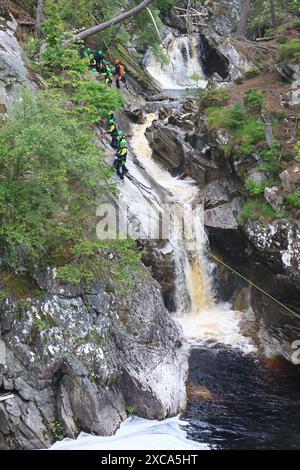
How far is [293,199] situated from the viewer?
51.9ft

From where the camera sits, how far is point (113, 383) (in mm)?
12055

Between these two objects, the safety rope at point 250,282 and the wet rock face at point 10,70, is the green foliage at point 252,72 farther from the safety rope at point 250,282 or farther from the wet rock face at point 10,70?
the wet rock face at point 10,70

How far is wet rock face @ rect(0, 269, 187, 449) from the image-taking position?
35.5 ft

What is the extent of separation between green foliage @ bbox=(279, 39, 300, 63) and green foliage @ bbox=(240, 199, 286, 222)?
24.8 ft

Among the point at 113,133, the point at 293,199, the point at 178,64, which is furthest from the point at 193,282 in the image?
the point at 178,64

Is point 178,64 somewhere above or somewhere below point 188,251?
above

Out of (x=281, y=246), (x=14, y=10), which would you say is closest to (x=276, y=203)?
(x=281, y=246)

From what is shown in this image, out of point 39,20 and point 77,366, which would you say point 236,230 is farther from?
point 39,20

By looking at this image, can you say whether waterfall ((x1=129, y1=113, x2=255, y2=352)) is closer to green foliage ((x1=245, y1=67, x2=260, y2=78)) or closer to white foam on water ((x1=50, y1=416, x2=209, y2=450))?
white foam on water ((x1=50, y1=416, x2=209, y2=450))

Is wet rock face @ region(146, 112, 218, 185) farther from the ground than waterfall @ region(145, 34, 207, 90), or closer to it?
closer to it

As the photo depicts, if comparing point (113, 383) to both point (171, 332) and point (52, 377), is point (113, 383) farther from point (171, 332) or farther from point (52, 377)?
point (171, 332)

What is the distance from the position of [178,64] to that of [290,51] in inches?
687

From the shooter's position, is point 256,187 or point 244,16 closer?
point 256,187

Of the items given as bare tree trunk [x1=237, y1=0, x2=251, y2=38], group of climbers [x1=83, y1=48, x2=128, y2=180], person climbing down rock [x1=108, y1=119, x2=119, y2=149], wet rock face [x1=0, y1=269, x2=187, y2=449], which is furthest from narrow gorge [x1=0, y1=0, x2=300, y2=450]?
bare tree trunk [x1=237, y1=0, x2=251, y2=38]
